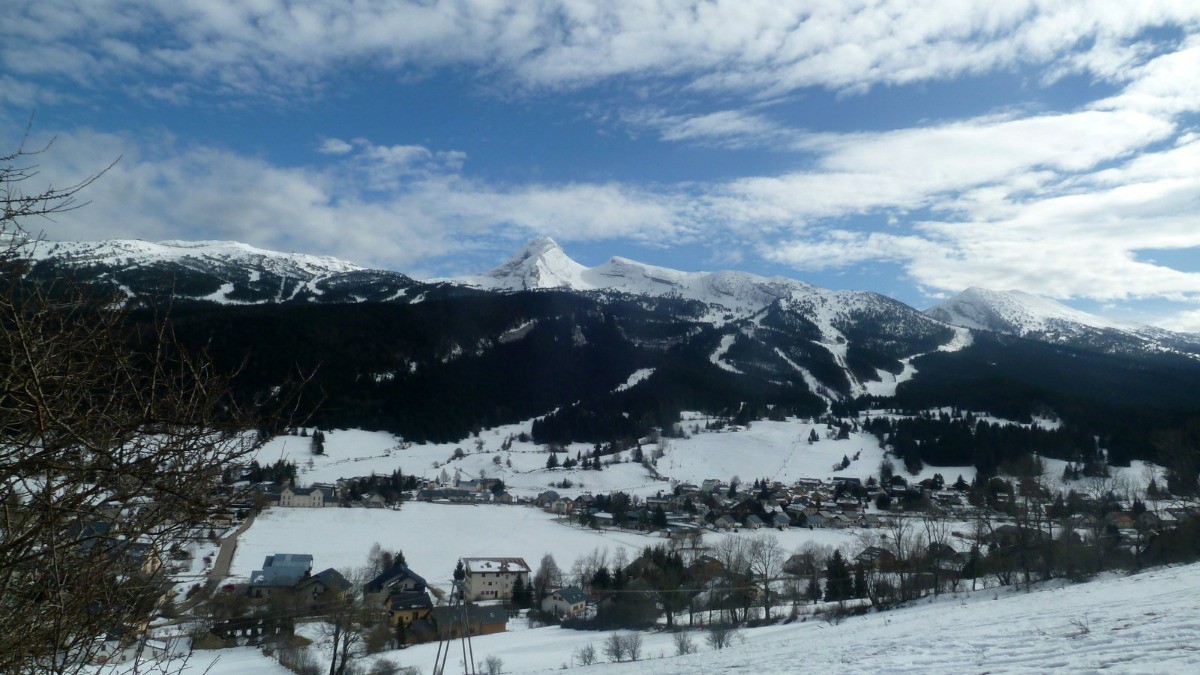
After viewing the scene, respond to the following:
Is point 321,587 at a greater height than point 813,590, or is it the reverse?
point 321,587

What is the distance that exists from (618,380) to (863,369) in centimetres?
6198

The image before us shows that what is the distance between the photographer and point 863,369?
145m

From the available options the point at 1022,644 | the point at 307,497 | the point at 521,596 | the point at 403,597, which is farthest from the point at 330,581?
the point at 307,497

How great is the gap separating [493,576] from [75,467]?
2852 cm

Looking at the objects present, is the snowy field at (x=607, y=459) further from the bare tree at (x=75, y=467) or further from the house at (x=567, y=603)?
the bare tree at (x=75, y=467)

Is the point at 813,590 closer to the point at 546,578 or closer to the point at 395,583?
the point at 546,578

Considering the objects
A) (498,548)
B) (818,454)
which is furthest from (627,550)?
(818,454)

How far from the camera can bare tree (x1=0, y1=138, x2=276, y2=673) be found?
8.66 ft

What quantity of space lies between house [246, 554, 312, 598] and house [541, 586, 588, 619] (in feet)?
31.6

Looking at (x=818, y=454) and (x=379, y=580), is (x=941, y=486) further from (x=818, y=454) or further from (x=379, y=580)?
(x=379, y=580)

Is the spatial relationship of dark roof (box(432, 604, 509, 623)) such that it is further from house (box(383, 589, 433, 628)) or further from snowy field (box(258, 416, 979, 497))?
snowy field (box(258, 416, 979, 497))

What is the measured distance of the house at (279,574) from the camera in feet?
73.8

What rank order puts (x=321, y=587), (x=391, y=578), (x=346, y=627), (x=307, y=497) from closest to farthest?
(x=346, y=627), (x=321, y=587), (x=391, y=578), (x=307, y=497)

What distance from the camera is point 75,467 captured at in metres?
2.54
